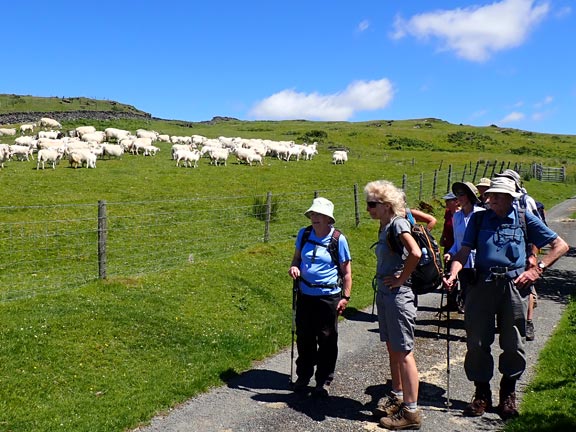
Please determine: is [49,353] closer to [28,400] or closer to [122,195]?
[28,400]

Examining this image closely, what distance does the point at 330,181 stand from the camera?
32281mm

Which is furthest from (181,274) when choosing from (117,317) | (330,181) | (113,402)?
(330,181)

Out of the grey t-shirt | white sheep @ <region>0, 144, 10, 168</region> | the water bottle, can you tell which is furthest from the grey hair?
white sheep @ <region>0, 144, 10, 168</region>

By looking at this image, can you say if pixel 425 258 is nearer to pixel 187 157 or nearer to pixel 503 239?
pixel 503 239

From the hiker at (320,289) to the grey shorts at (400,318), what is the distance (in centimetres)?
86

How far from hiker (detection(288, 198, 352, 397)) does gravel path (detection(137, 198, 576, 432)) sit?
397mm

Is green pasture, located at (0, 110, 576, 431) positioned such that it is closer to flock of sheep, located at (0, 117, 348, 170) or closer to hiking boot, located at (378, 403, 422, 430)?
hiking boot, located at (378, 403, 422, 430)

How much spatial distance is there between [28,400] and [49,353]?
3.73 feet

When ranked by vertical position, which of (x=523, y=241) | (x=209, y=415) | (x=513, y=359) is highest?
(x=523, y=241)

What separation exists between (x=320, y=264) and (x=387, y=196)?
4.35 ft

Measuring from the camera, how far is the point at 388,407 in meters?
6.20

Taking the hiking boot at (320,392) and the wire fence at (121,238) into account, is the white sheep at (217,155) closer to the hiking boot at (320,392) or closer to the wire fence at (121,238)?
the wire fence at (121,238)

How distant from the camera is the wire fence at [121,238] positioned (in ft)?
42.1

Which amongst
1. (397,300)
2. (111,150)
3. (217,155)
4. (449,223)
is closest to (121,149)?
(111,150)
